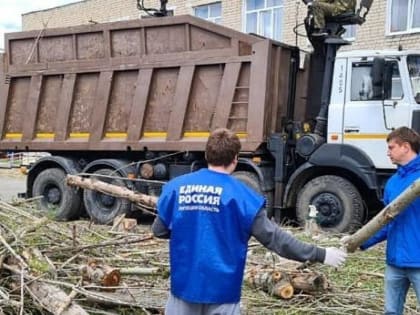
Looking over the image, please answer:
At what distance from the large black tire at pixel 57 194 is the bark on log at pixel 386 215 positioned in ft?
25.9

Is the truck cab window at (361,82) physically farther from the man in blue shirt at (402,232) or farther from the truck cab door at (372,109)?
the man in blue shirt at (402,232)

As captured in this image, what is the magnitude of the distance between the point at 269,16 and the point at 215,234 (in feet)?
58.9

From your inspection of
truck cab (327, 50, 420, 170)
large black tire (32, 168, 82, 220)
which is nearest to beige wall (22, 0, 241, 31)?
large black tire (32, 168, 82, 220)

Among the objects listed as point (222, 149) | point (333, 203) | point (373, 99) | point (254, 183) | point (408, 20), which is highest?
point (408, 20)

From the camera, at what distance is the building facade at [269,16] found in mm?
16688

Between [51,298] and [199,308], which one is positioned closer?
[199,308]

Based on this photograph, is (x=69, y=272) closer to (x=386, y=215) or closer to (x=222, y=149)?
(x=222, y=149)

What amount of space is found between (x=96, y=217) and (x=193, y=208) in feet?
26.4

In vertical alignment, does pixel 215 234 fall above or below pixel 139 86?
below

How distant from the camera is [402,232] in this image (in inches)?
161

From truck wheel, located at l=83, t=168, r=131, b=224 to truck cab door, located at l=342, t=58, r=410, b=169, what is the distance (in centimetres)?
390

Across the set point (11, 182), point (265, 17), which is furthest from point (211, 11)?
point (11, 182)

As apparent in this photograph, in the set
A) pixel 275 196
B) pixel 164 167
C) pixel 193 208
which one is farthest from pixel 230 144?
pixel 164 167

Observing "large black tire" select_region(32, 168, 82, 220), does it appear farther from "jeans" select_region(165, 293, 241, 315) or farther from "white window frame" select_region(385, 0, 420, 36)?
"white window frame" select_region(385, 0, 420, 36)
